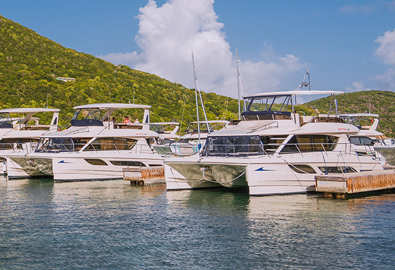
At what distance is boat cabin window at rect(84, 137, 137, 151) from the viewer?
2642cm

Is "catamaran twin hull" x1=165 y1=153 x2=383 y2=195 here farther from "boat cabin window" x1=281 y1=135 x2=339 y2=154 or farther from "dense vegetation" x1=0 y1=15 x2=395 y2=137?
"dense vegetation" x1=0 y1=15 x2=395 y2=137

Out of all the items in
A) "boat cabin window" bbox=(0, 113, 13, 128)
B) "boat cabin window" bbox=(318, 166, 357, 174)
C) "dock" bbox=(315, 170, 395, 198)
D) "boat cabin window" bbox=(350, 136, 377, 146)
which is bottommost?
"dock" bbox=(315, 170, 395, 198)

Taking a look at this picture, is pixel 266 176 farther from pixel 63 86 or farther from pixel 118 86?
pixel 118 86

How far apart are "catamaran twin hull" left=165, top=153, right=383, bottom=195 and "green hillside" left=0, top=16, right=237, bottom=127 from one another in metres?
34.3

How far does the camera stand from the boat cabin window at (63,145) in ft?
85.6

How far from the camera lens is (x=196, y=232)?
529 inches

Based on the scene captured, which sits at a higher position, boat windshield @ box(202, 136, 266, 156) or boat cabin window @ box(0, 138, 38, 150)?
boat cabin window @ box(0, 138, 38, 150)

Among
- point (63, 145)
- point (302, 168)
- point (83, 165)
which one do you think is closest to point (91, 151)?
point (83, 165)

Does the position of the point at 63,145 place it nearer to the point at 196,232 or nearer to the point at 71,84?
the point at 196,232

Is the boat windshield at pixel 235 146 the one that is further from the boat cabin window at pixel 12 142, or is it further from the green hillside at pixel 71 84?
the green hillside at pixel 71 84

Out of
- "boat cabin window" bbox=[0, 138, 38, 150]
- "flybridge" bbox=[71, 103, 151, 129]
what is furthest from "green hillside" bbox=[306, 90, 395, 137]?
"flybridge" bbox=[71, 103, 151, 129]

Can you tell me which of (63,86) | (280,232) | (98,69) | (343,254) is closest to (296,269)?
(343,254)

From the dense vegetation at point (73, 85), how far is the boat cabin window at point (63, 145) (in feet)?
83.9

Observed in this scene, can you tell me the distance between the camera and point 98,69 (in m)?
81.2
